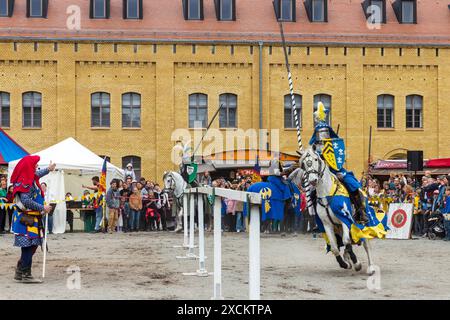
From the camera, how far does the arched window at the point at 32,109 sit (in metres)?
40.6

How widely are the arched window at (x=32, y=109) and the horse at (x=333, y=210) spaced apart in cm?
2931

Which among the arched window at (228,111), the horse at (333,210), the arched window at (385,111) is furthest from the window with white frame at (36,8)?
the horse at (333,210)

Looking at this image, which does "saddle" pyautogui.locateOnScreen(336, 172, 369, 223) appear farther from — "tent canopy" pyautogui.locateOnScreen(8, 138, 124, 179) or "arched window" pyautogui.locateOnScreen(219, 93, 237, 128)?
"arched window" pyautogui.locateOnScreen(219, 93, 237, 128)

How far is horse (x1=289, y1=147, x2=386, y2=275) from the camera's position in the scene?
532 inches

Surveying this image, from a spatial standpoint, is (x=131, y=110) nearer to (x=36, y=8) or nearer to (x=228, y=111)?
(x=228, y=111)

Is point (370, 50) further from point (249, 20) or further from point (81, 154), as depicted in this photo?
point (81, 154)

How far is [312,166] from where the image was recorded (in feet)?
44.1

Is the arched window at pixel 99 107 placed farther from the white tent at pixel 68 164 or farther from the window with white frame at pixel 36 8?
the white tent at pixel 68 164

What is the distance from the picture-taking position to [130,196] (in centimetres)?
2717

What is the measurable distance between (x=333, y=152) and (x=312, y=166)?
0.74 m

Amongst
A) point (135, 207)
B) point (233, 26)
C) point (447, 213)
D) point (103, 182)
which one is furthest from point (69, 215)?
point (233, 26)

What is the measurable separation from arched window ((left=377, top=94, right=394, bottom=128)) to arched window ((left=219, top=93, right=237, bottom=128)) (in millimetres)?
8171

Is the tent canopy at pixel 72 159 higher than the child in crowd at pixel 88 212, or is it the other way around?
the tent canopy at pixel 72 159
